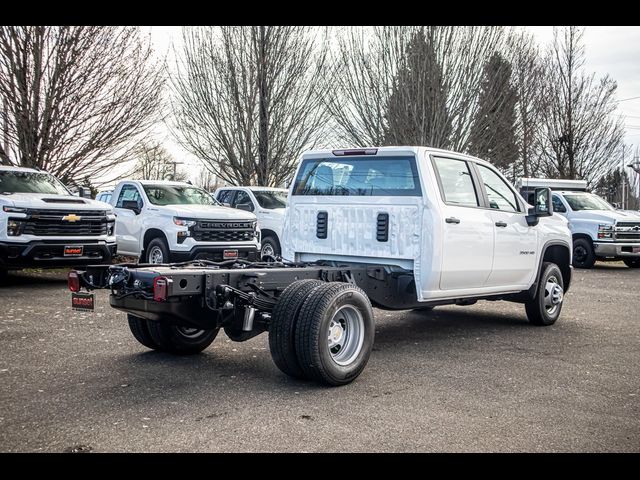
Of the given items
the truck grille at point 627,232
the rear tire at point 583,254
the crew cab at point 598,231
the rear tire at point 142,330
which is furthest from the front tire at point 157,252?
the truck grille at point 627,232

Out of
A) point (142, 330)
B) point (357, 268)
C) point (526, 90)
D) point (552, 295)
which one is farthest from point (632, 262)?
point (142, 330)

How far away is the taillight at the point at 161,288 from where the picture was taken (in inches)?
213

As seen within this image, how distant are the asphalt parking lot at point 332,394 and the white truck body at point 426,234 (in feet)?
2.43

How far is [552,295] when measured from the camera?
920cm

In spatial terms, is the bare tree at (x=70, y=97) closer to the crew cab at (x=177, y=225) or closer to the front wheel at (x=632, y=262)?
the crew cab at (x=177, y=225)

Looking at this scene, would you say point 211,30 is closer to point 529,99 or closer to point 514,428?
point 529,99

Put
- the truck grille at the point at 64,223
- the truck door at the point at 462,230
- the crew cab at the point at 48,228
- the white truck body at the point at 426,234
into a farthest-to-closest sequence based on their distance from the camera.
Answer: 1. the truck grille at the point at 64,223
2. the crew cab at the point at 48,228
3. the truck door at the point at 462,230
4. the white truck body at the point at 426,234

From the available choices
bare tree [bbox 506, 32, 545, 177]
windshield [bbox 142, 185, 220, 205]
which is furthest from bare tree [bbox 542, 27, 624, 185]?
windshield [bbox 142, 185, 220, 205]

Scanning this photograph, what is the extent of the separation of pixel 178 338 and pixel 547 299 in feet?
15.8

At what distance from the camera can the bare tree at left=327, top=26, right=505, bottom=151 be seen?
74.5ft

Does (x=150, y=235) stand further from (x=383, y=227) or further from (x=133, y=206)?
(x=383, y=227)

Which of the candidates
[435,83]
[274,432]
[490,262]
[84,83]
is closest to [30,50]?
[84,83]

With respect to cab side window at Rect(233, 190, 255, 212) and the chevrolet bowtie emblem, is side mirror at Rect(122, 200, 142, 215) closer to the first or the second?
the chevrolet bowtie emblem

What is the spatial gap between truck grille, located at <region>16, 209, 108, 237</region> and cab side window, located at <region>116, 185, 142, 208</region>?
1.76 metres
